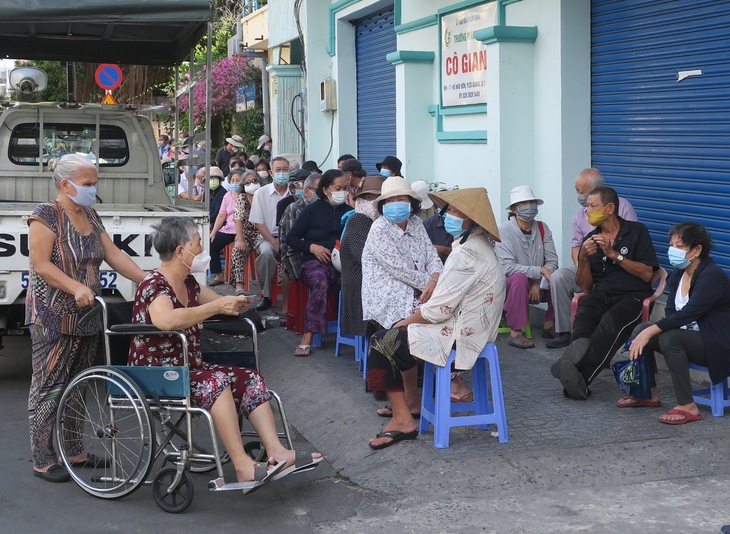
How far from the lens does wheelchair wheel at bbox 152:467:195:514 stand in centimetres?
536

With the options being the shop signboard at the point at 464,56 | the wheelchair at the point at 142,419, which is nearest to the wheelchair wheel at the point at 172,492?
A: the wheelchair at the point at 142,419

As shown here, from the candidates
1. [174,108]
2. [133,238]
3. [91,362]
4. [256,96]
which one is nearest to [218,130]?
[256,96]

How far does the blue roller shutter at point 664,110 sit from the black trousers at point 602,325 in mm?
1070

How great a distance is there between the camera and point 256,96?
850 inches

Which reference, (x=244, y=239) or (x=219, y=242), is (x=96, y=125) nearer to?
(x=244, y=239)

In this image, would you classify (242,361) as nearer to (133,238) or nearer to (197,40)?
(133,238)

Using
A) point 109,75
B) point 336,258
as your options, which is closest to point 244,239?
point 109,75

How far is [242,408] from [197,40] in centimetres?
506

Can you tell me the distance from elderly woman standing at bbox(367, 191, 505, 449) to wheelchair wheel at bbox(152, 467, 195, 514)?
1.26 metres

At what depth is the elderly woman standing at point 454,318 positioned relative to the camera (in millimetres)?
5938

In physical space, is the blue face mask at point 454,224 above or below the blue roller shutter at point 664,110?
below

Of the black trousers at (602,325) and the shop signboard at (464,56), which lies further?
the shop signboard at (464,56)

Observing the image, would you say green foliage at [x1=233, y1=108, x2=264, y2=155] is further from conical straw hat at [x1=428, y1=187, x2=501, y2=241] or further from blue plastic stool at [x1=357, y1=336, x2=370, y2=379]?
conical straw hat at [x1=428, y1=187, x2=501, y2=241]

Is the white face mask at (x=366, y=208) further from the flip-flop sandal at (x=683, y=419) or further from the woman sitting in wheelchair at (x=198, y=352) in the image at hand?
the flip-flop sandal at (x=683, y=419)
